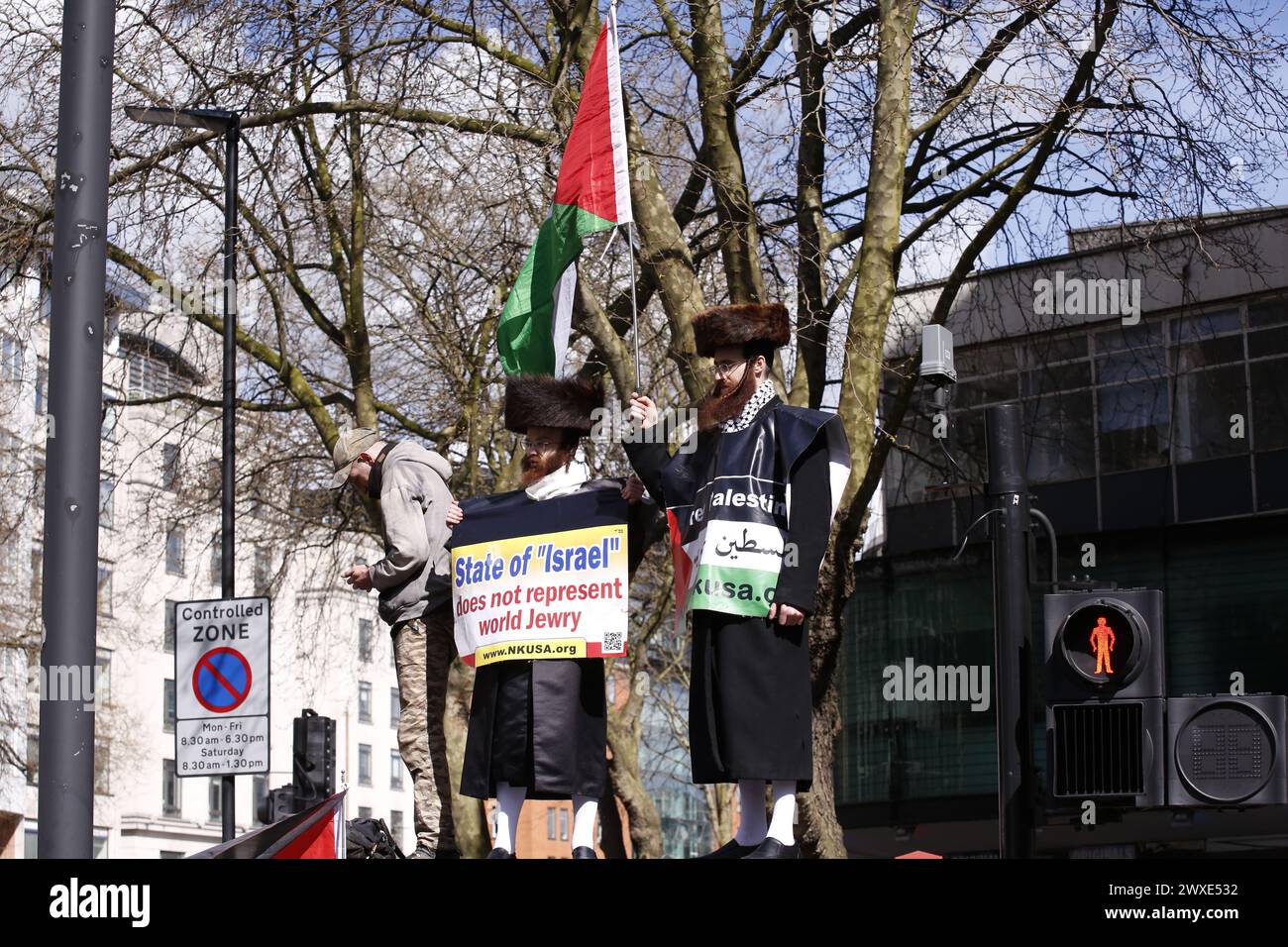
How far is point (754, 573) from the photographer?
736 cm

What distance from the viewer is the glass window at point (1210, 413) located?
25.8 metres

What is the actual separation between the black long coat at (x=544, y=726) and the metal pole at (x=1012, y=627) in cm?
147

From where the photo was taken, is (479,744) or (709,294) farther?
(709,294)

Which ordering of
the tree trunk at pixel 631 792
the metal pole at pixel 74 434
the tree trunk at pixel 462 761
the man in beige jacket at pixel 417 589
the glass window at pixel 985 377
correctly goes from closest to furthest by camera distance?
the metal pole at pixel 74 434, the man in beige jacket at pixel 417 589, the tree trunk at pixel 462 761, the tree trunk at pixel 631 792, the glass window at pixel 985 377

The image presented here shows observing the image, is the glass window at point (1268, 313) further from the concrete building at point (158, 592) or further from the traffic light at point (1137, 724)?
the traffic light at point (1137, 724)

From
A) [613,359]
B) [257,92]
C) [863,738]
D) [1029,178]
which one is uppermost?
[257,92]

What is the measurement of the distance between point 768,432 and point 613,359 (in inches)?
245

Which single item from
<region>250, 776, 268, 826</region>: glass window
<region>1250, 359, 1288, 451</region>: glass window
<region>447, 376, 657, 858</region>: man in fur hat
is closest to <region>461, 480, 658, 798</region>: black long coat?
<region>447, 376, 657, 858</region>: man in fur hat

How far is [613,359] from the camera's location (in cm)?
1363

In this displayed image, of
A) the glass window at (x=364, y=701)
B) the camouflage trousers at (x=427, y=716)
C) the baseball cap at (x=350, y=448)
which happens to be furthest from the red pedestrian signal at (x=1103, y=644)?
the glass window at (x=364, y=701)

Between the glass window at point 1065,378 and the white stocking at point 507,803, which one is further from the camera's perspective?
the glass window at point 1065,378

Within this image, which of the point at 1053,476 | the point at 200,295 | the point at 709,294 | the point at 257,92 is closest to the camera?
the point at 257,92
